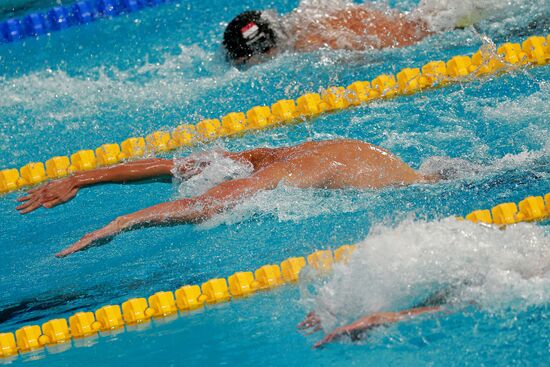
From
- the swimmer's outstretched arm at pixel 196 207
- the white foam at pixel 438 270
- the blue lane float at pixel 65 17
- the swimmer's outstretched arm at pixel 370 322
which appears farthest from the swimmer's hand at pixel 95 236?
the blue lane float at pixel 65 17

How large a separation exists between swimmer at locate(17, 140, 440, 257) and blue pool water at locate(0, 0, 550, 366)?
0.27 ft

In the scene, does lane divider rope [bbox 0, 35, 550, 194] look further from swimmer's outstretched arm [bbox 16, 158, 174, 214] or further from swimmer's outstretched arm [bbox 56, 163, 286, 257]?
swimmer's outstretched arm [bbox 56, 163, 286, 257]

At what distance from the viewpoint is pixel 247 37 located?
5.29m

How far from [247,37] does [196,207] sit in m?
2.12

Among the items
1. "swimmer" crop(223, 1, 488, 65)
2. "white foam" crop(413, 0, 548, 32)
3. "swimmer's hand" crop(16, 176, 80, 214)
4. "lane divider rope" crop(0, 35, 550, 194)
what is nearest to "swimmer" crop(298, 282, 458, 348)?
"swimmer's hand" crop(16, 176, 80, 214)

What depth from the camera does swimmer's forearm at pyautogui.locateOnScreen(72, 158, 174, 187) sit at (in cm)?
362

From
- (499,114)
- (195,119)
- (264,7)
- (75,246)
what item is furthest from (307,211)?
(264,7)

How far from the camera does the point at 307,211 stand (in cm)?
366

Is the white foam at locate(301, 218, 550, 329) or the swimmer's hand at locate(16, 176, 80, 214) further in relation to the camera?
the swimmer's hand at locate(16, 176, 80, 214)

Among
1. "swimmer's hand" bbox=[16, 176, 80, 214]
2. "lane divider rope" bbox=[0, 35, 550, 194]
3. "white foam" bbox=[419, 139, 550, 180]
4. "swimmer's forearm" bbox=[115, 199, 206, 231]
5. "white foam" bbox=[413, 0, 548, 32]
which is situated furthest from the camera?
"white foam" bbox=[413, 0, 548, 32]

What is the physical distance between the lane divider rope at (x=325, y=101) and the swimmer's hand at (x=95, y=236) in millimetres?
1531

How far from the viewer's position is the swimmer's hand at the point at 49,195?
11.3 feet

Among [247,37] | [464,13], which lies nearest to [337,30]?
[247,37]

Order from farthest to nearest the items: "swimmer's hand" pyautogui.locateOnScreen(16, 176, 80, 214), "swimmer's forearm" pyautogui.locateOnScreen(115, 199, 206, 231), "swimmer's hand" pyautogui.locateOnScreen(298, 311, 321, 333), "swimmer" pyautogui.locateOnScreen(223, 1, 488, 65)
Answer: "swimmer" pyautogui.locateOnScreen(223, 1, 488, 65) → "swimmer's hand" pyautogui.locateOnScreen(16, 176, 80, 214) → "swimmer's forearm" pyautogui.locateOnScreen(115, 199, 206, 231) → "swimmer's hand" pyautogui.locateOnScreen(298, 311, 321, 333)
